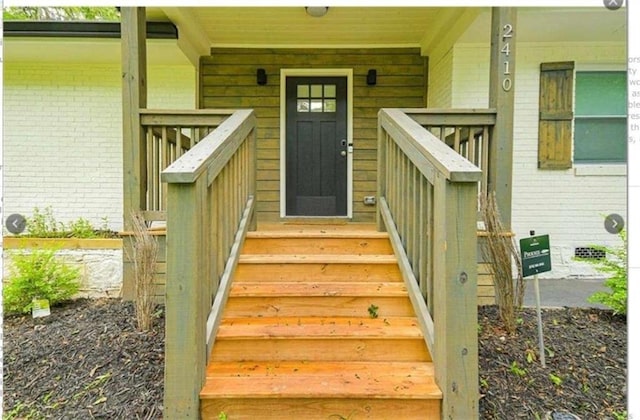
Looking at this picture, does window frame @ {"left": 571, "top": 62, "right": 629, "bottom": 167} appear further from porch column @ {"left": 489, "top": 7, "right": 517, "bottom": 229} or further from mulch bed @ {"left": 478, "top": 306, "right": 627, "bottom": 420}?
mulch bed @ {"left": 478, "top": 306, "right": 627, "bottom": 420}

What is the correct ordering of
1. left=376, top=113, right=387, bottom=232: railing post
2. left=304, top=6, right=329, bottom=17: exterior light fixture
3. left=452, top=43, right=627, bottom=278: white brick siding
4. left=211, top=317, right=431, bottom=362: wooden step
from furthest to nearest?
left=452, top=43, right=627, bottom=278: white brick siding → left=304, top=6, right=329, bottom=17: exterior light fixture → left=376, top=113, right=387, bottom=232: railing post → left=211, top=317, right=431, bottom=362: wooden step

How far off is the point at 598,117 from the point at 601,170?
1.84ft

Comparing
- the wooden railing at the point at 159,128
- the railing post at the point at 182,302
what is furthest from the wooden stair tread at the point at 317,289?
the wooden railing at the point at 159,128

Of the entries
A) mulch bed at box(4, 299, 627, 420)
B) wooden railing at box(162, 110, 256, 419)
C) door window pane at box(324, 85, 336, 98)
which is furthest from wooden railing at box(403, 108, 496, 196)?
door window pane at box(324, 85, 336, 98)

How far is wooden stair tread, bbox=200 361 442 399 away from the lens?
5.72ft

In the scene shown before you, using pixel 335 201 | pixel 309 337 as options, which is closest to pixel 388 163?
pixel 309 337

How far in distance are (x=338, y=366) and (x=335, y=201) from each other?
3.24 metres

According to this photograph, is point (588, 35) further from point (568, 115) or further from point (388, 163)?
point (388, 163)

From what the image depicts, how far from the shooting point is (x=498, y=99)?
2977mm

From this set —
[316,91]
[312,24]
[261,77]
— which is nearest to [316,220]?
[316,91]

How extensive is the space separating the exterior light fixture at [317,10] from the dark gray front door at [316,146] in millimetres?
1102

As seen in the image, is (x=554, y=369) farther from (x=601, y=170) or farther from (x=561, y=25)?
(x=561, y=25)

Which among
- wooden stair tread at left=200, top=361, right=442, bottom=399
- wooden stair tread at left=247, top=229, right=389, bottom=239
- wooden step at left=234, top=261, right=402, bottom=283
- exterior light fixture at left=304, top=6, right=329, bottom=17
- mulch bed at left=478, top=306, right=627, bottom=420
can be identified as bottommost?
mulch bed at left=478, top=306, right=627, bottom=420

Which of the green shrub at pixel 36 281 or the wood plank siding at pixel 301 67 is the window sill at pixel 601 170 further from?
the green shrub at pixel 36 281
